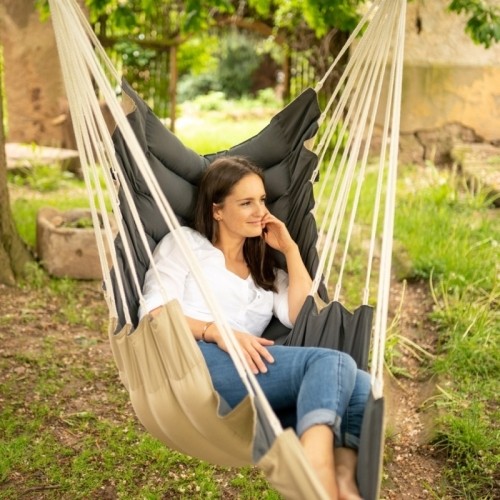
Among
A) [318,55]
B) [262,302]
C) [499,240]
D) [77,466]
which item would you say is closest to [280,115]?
[262,302]

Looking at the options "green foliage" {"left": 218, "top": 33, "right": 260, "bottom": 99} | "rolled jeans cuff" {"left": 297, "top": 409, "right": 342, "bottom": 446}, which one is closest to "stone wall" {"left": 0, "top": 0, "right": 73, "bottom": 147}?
"rolled jeans cuff" {"left": 297, "top": 409, "right": 342, "bottom": 446}

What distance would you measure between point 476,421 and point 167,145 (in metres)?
1.28

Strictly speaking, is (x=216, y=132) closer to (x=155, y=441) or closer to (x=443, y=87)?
(x=443, y=87)

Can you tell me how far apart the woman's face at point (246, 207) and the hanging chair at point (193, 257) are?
7.8 inches

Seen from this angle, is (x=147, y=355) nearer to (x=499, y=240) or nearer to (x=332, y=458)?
(x=332, y=458)

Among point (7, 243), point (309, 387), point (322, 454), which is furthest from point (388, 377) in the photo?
point (7, 243)

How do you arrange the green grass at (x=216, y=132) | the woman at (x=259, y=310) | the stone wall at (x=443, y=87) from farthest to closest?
the green grass at (x=216, y=132) → the stone wall at (x=443, y=87) → the woman at (x=259, y=310)

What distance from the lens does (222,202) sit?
7.09 feet

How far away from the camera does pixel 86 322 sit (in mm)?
3336

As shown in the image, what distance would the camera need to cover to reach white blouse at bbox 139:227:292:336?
2.04 m

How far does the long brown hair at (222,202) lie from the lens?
7.08 feet

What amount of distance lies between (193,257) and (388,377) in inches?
63.3

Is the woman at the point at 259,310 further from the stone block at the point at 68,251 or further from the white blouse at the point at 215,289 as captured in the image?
the stone block at the point at 68,251

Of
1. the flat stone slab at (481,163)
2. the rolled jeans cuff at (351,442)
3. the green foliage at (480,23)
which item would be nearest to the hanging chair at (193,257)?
the rolled jeans cuff at (351,442)
